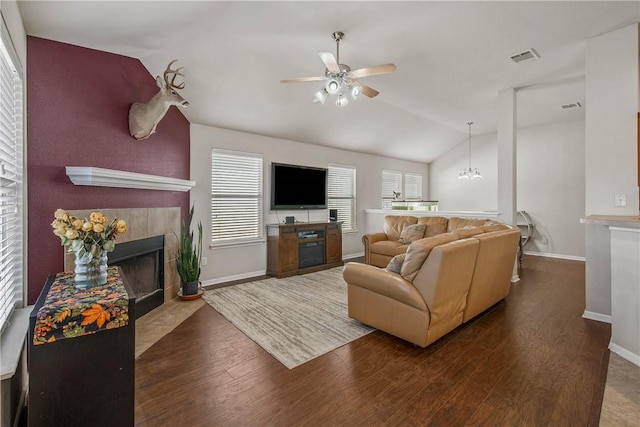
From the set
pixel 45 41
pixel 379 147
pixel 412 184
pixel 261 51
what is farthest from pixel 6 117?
pixel 412 184

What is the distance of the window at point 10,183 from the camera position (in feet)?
5.49

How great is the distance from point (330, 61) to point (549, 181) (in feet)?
21.6

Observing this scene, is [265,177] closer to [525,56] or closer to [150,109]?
[150,109]

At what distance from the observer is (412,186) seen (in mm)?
8680

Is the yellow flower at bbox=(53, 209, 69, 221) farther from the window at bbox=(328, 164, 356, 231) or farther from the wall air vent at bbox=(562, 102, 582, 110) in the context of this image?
the wall air vent at bbox=(562, 102, 582, 110)

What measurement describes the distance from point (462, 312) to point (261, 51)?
3.53 meters

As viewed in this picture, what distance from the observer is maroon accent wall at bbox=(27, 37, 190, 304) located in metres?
2.19

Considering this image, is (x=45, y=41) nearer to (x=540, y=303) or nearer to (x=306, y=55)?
(x=306, y=55)

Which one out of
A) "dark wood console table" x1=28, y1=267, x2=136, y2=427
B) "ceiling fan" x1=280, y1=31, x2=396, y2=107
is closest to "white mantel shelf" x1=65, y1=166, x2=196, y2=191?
"dark wood console table" x1=28, y1=267, x2=136, y2=427

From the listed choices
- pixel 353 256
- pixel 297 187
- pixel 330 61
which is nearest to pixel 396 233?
pixel 353 256

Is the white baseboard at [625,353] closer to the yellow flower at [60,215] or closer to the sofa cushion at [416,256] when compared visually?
the sofa cushion at [416,256]

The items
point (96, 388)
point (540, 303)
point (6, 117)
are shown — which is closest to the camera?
point (96, 388)

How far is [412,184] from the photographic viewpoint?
28.5 ft

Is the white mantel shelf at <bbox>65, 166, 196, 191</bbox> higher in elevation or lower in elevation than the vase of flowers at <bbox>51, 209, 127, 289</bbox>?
higher
